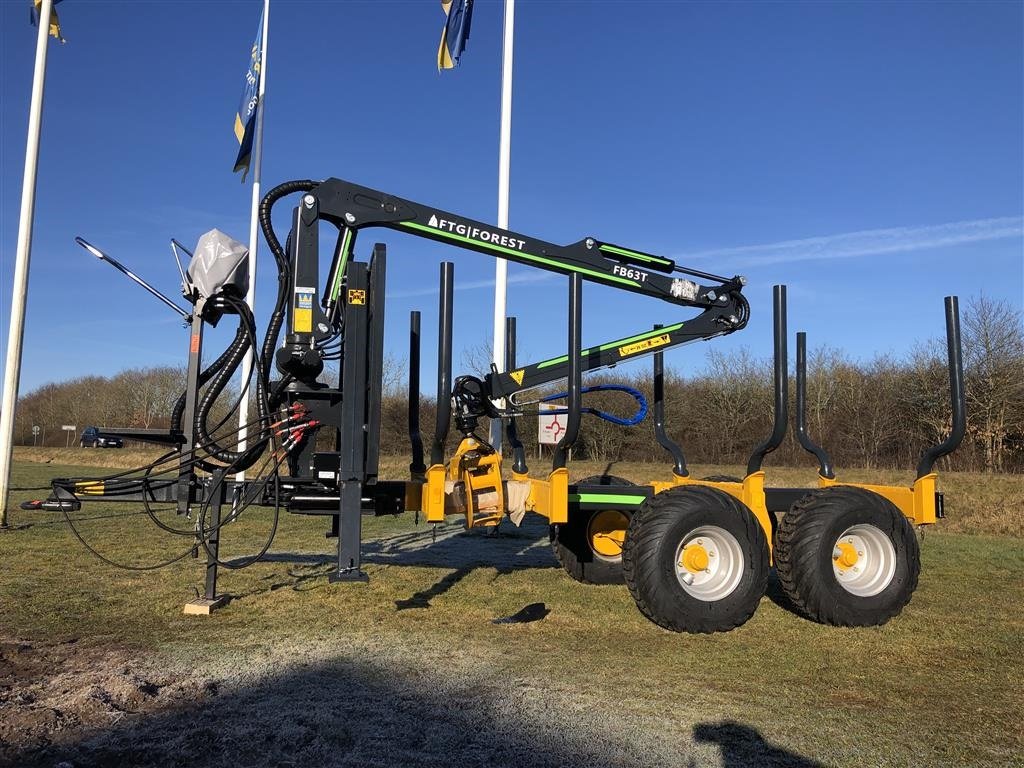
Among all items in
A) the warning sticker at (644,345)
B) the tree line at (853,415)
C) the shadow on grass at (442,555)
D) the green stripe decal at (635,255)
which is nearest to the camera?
the green stripe decal at (635,255)

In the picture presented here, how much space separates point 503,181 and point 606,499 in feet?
26.1

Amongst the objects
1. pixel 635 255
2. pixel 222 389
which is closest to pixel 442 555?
pixel 222 389

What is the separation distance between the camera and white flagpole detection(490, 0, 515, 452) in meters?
12.9

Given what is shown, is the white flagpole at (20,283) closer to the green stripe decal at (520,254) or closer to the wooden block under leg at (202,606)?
the wooden block under leg at (202,606)

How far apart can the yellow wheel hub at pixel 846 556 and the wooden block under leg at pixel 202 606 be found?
5366 mm

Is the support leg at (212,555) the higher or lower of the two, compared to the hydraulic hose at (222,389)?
lower

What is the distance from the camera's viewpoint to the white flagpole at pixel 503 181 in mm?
12867

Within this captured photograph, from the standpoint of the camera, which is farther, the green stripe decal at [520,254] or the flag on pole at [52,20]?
the flag on pole at [52,20]

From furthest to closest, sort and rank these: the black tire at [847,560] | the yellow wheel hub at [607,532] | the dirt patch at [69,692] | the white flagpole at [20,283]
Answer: the white flagpole at [20,283], the yellow wheel hub at [607,532], the black tire at [847,560], the dirt patch at [69,692]

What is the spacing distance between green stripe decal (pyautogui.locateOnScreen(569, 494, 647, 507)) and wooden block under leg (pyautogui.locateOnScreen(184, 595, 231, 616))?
317 centimetres

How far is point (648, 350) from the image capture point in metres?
8.14

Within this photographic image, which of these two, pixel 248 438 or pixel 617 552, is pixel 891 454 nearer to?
pixel 617 552

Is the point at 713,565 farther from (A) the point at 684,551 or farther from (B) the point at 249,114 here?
(B) the point at 249,114

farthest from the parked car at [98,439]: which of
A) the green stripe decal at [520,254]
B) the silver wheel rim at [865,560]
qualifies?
the silver wheel rim at [865,560]
